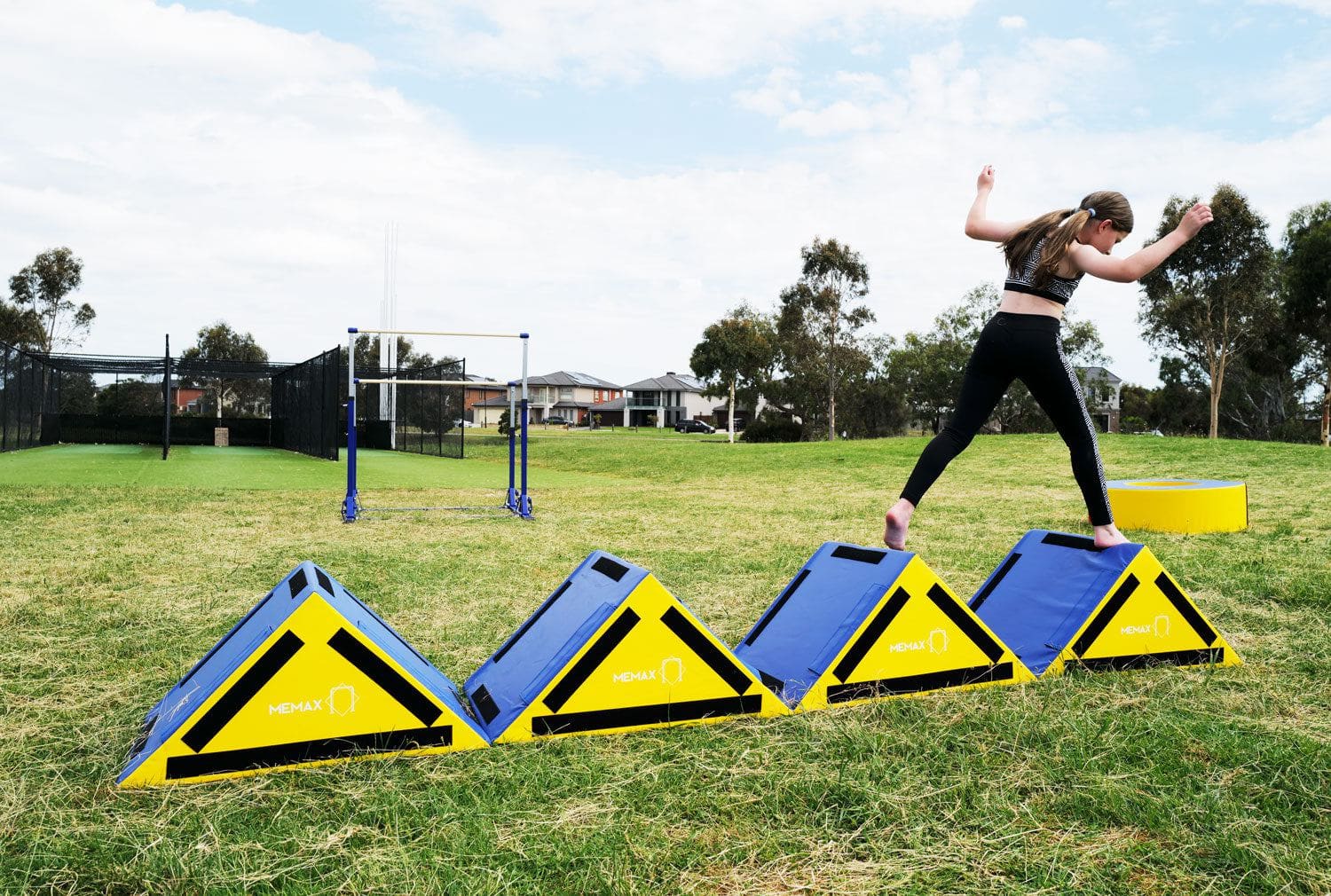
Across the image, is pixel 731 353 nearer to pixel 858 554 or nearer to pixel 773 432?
pixel 773 432

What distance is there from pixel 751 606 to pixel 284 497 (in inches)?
383

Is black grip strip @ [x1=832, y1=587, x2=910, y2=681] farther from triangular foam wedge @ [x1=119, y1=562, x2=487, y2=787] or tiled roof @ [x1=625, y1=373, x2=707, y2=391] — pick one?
tiled roof @ [x1=625, y1=373, x2=707, y2=391]

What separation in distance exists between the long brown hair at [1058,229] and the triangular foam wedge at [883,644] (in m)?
1.44

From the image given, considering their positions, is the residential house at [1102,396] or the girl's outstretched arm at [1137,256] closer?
the girl's outstretched arm at [1137,256]

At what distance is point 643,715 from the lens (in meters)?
3.00

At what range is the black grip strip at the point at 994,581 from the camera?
4047 millimetres

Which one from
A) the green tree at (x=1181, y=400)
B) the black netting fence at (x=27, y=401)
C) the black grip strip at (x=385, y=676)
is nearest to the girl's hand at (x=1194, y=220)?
the black grip strip at (x=385, y=676)

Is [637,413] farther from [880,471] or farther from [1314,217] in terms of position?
[880,471]

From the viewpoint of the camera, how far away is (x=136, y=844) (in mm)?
2141

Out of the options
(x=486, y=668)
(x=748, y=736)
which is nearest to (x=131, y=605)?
(x=486, y=668)

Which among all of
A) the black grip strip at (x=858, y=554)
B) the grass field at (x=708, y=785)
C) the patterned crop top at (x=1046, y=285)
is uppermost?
the patterned crop top at (x=1046, y=285)

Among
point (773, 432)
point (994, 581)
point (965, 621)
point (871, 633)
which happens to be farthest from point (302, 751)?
point (773, 432)

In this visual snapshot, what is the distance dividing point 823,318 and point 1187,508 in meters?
41.4

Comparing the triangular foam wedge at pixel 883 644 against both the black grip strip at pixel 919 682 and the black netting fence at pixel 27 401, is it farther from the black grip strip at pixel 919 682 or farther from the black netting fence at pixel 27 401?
the black netting fence at pixel 27 401
